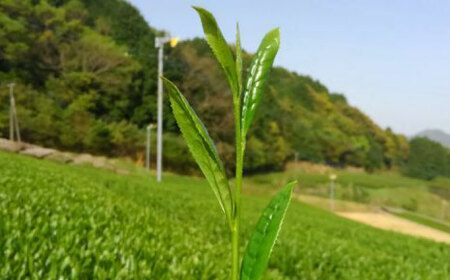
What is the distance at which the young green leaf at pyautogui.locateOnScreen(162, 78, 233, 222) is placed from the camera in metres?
0.76

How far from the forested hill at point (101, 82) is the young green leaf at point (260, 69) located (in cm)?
4222

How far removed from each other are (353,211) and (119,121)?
38.1 m

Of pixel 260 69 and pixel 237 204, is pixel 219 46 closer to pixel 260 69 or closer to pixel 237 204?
pixel 260 69

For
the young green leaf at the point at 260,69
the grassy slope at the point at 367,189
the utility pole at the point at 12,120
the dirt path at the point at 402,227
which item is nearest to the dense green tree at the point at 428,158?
the grassy slope at the point at 367,189

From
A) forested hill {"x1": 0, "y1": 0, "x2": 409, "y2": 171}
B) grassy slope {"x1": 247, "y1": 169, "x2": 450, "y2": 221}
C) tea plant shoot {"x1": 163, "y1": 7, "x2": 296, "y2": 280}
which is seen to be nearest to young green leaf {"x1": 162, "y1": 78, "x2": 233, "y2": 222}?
tea plant shoot {"x1": 163, "y1": 7, "x2": 296, "y2": 280}

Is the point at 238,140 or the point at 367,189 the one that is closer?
the point at 238,140

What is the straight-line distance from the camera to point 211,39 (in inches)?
28.8

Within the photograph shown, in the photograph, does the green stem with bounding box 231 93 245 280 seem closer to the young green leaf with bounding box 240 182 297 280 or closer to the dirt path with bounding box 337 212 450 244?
the young green leaf with bounding box 240 182 297 280

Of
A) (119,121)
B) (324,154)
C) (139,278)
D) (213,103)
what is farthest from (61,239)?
(324,154)

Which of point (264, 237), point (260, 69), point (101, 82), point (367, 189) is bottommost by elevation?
point (367, 189)

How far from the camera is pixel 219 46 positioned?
2.41 ft

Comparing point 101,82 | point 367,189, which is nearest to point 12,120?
point 101,82

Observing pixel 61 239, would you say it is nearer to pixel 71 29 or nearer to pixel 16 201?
pixel 16 201

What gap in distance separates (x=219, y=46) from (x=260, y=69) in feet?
0.32
